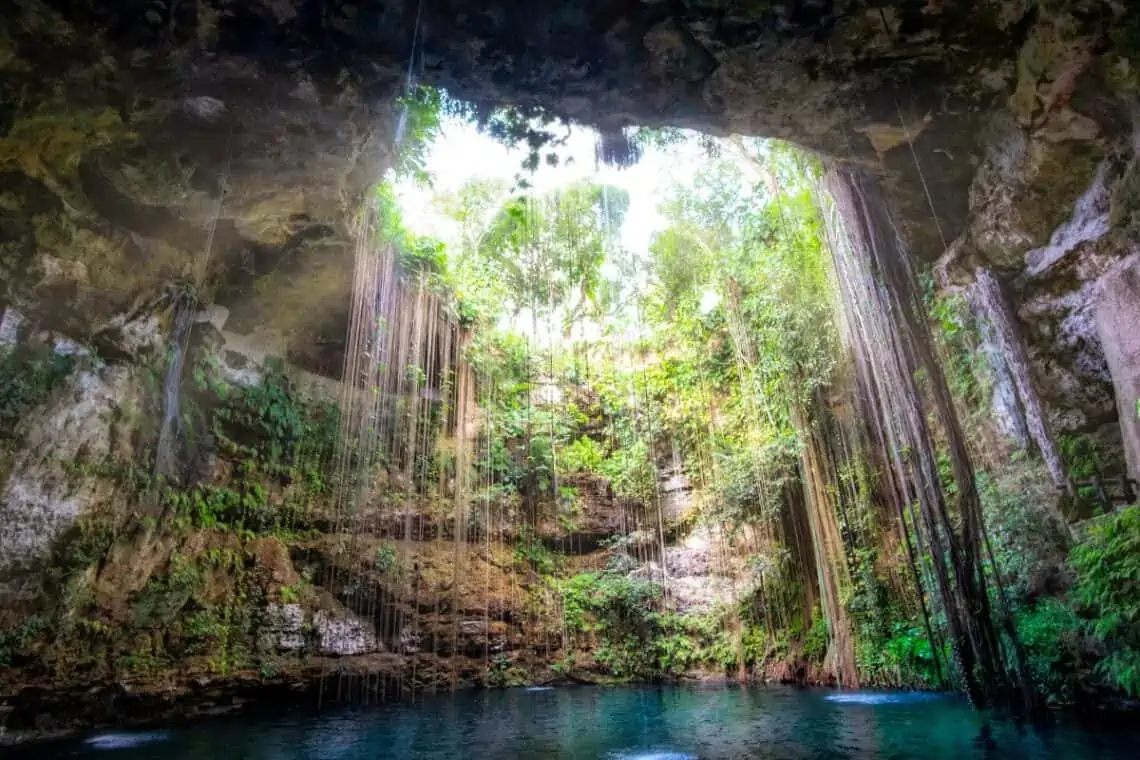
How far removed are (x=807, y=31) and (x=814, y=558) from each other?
294 inches

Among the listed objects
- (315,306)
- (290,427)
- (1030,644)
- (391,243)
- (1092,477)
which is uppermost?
(391,243)

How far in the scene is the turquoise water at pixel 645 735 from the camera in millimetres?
4379

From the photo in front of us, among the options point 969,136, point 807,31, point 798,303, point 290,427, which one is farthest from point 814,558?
point 290,427

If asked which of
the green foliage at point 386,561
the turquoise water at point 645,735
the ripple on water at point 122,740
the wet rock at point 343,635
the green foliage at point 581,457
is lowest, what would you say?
the turquoise water at point 645,735

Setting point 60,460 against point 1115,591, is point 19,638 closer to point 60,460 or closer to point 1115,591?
point 60,460

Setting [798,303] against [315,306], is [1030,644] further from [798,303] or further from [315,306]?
[315,306]

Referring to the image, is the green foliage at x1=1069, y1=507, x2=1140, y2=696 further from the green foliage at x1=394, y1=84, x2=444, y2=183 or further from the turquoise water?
the green foliage at x1=394, y1=84, x2=444, y2=183

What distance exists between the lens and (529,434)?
38.1 feet

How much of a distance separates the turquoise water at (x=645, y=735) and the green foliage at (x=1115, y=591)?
640 millimetres

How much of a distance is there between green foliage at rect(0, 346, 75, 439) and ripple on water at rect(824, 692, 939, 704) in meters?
8.87

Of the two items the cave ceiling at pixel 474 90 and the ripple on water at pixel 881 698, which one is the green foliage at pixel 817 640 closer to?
the ripple on water at pixel 881 698

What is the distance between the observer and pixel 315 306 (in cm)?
953

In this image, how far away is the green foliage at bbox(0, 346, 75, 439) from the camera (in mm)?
5902

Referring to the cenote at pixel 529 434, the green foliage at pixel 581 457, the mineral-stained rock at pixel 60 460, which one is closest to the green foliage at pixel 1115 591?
the cenote at pixel 529 434
